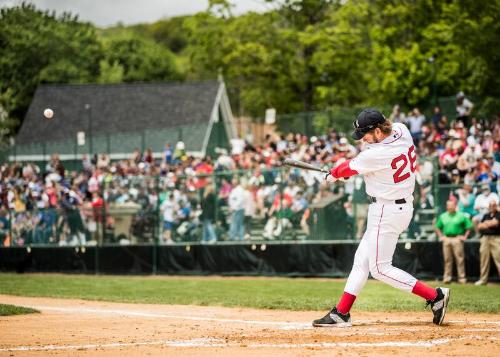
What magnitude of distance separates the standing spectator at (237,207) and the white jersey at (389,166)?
1209cm

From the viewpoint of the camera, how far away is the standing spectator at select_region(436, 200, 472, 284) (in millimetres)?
18406

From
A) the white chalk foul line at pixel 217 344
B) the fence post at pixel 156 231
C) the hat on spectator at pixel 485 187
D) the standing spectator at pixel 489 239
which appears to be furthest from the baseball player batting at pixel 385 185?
the fence post at pixel 156 231

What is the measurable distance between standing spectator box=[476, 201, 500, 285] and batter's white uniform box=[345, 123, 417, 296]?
29.3ft

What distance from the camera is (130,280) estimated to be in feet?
70.5

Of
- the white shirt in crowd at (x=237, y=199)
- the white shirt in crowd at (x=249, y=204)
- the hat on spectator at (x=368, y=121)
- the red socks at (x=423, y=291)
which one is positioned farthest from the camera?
the white shirt in crowd at (x=237, y=199)

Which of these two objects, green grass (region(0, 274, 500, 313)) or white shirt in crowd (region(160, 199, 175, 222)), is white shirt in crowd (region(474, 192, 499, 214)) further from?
white shirt in crowd (region(160, 199, 175, 222))

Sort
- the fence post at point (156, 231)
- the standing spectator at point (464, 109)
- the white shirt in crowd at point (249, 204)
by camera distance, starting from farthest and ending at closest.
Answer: the standing spectator at point (464, 109) → the fence post at point (156, 231) → the white shirt in crowd at point (249, 204)

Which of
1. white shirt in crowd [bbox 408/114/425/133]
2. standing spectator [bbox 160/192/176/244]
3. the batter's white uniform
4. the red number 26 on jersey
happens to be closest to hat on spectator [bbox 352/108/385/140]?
the batter's white uniform

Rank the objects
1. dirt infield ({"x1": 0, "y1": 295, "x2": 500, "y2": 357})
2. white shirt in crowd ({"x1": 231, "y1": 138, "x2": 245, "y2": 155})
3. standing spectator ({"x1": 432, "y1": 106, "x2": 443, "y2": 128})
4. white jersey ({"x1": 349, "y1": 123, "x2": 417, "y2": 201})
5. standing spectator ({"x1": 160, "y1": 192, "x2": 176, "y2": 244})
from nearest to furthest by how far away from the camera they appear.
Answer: dirt infield ({"x1": 0, "y1": 295, "x2": 500, "y2": 357})
white jersey ({"x1": 349, "y1": 123, "x2": 417, "y2": 201})
standing spectator ({"x1": 160, "y1": 192, "x2": 176, "y2": 244})
standing spectator ({"x1": 432, "y1": 106, "x2": 443, "y2": 128})
white shirt in crowd ({"x1": 231, "y1": 138, "x2": 245, "y2": 155})

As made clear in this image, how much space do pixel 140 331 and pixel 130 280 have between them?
11.8 metres

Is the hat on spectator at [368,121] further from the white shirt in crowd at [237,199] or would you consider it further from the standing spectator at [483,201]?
the white shirt in crowd at [237,199]

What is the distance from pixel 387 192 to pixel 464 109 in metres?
17.3

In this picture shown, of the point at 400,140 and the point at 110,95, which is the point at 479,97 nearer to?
the point at 400,140

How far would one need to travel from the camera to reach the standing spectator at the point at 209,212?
22.0 meters
